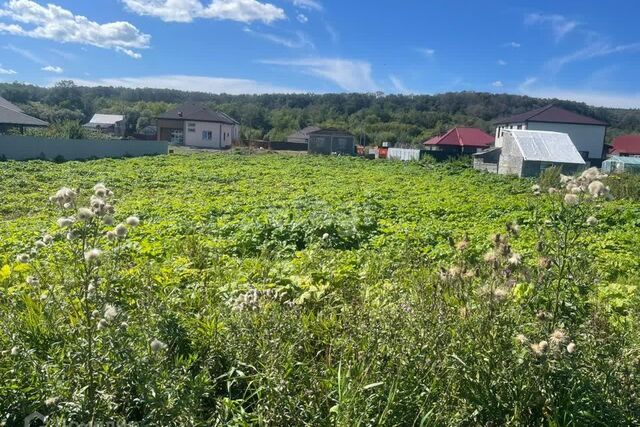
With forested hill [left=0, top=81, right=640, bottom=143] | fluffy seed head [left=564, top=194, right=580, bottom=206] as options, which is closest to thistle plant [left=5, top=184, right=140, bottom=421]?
fluffy seed head [left=564, top=194, right=580, bottom=206]

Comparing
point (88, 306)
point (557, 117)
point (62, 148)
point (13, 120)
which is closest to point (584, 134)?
point (557, 117)

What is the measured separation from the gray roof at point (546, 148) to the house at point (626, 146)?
27.8 meters

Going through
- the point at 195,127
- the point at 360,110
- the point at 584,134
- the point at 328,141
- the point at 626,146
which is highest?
the point at 360,110

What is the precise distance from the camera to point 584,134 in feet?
144

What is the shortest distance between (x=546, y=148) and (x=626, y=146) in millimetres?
31881

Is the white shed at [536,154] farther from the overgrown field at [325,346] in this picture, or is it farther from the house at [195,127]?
the house at [195,127]

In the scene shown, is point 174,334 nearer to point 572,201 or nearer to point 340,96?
point 572,201

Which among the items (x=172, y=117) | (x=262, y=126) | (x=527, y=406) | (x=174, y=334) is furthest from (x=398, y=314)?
(x=262, y=126)

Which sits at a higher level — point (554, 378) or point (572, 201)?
point (572, 201)

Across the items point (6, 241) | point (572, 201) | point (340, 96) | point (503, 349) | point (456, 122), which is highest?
point (340, 96)

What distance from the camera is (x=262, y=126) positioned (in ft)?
301

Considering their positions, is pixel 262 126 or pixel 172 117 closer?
pixel 172 117

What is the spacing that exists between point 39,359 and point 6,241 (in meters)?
4.80

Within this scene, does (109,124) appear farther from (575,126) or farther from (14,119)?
(575,126)
